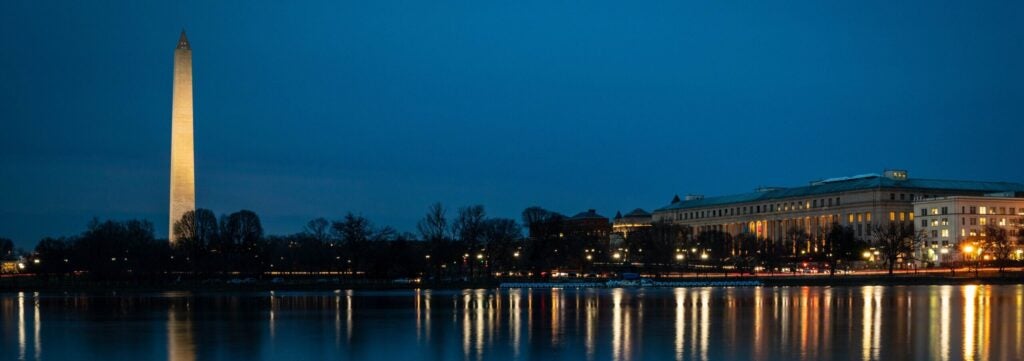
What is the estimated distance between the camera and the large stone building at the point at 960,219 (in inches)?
4702

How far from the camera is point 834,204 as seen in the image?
139875 mm

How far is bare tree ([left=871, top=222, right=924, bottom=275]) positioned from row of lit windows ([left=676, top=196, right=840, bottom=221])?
14.4m

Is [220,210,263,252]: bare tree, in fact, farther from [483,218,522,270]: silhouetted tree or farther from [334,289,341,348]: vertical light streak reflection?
[334,289,341,348]: vertical light streak reflection

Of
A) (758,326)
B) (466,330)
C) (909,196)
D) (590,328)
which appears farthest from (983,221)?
(466,330)

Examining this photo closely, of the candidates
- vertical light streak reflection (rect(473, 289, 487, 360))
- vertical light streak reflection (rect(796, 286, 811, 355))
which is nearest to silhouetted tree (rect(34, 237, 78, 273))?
vertical light streak reflection (rect(473, 289, 487, 360))

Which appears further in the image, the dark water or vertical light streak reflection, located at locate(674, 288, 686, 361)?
the dark water

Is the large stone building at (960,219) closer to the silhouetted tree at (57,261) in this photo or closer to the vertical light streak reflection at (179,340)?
the silhouetted tree at (57,261)

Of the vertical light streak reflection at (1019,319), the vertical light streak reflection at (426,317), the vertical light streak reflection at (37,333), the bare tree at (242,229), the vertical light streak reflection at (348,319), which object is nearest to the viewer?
the vertical light streak reflection at (1019,319)

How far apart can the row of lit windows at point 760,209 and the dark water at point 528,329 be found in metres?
85.5

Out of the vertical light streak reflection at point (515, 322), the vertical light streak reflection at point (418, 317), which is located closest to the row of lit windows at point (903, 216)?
the vertical light streak reflection at point (418, 317)

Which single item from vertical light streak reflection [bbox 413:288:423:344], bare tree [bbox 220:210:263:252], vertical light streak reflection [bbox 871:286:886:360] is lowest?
vertical light streak reflection [bbox 413:288:423:344]

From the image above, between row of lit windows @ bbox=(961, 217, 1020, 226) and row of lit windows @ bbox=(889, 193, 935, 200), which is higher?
row of lit windows @ bbox=(889, 193, 935, 200)

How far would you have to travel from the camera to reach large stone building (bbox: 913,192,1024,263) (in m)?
119

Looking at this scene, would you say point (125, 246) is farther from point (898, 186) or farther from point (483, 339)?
point (898, 186)
